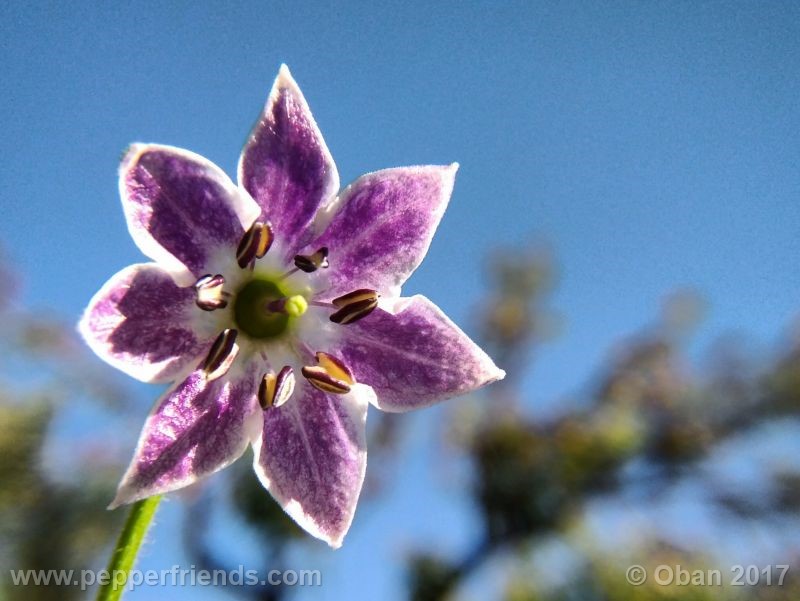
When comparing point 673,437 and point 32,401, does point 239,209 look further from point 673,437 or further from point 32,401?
point 673,437

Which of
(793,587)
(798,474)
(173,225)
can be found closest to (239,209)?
(173,225)

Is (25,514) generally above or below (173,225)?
below

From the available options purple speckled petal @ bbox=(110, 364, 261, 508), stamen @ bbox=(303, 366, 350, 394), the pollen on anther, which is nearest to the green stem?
purple speckled petal @ bbox=(110, 364, 261, 508)

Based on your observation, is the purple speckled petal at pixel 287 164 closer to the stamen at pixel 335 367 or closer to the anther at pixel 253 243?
the anther at pixel 253 243

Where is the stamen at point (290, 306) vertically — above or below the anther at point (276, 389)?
above

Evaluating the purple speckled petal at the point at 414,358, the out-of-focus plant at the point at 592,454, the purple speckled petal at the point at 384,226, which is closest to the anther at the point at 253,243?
the purple speckled petal at the point at 384,226

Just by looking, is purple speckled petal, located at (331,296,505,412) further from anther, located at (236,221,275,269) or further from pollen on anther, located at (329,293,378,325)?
anther, located at (236,221,275,269)
